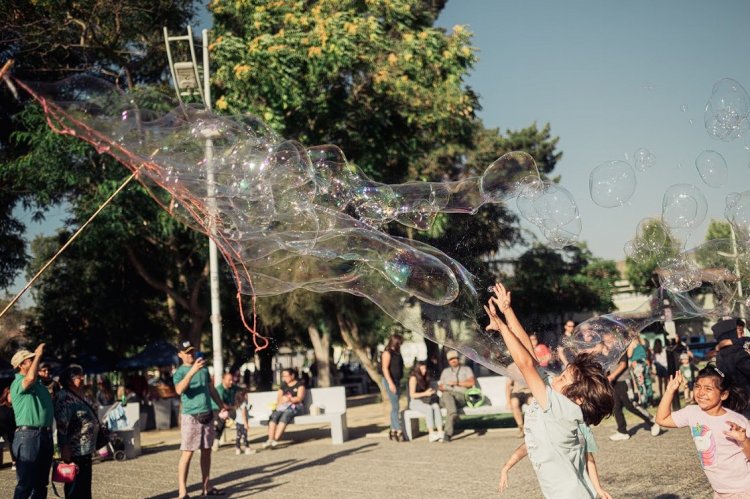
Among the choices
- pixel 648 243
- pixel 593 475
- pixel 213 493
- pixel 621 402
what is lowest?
pixel 213 493

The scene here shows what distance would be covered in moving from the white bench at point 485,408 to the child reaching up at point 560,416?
937 cm

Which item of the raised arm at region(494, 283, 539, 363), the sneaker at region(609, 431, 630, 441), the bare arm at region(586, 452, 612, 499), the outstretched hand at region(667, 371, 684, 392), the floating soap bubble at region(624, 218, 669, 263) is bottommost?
the sneaker at region(609, 431, 630, 441)

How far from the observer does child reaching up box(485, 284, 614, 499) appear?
4086mm

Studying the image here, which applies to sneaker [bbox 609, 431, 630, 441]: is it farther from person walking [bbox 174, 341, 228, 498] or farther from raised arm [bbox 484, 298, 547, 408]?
raised arm [bbox 484, 298, 547, 408]

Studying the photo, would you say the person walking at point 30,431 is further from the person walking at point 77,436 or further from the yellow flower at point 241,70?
the yellow flower at point 241,70

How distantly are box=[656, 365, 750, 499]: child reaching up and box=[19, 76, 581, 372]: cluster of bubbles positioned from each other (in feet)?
5.05

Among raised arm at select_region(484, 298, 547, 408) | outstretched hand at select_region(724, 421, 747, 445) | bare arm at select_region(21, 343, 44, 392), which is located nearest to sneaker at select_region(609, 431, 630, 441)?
outstretched hand at select_region(724, 421, 747, 445)

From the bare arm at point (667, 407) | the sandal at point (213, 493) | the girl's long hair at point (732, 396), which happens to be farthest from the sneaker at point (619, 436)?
the bare arm at point (667, 407)

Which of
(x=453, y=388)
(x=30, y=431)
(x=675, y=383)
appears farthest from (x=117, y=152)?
(x=453, y=388)

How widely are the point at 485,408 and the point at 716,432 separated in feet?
30.6

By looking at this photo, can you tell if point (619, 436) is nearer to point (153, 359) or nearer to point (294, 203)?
point (294, 203)

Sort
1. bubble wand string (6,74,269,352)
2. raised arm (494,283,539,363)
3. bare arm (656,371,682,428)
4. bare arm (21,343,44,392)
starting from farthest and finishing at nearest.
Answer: bare arm (21,343,44,392) < bubble wand string (6,74,269,352) < bare arm (656,371,682,428) < raised arm (494,283,539,363)

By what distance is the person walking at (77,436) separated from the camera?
7523 mm

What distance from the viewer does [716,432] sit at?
4.86m
